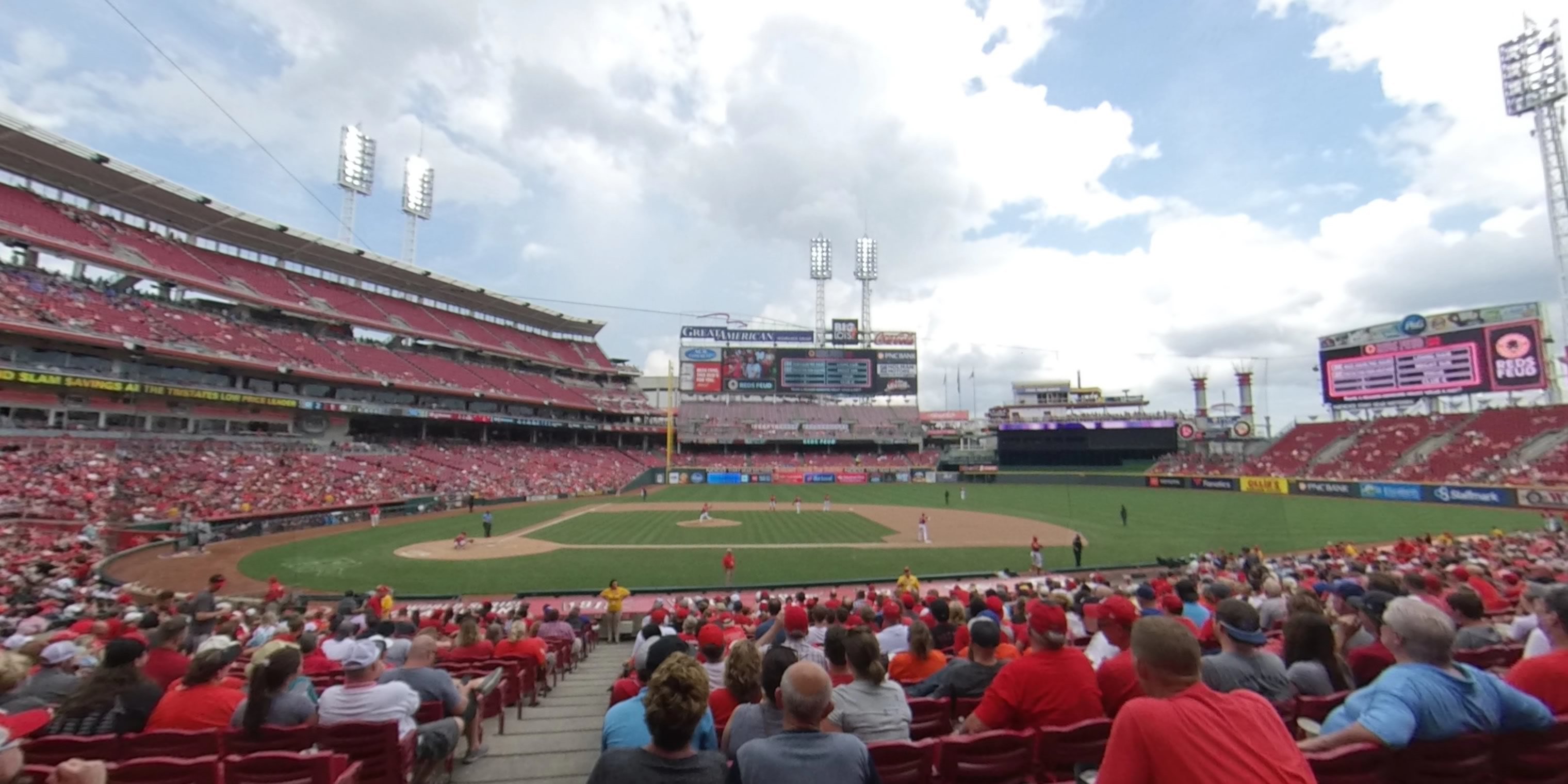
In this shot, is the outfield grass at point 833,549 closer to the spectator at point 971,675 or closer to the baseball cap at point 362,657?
the baseball cap at point 362,657

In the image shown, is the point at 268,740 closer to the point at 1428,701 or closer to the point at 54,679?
the point at 54,679

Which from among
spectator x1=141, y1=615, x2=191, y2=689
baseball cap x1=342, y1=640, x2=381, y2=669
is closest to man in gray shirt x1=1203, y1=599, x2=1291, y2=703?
baseball cap x1=342, y1=640, x2=381, y2=669

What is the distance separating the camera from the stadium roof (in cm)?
3559

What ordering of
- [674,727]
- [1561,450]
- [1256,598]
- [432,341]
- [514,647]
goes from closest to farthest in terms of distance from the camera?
[674,727]
[514,647]
[1256,598]
[1561,450]
[432,341]

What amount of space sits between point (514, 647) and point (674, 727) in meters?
7.32

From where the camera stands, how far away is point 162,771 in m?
3.95

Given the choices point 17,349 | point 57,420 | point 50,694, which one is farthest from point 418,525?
point 50,694

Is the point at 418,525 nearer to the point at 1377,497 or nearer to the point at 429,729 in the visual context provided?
the point at 429,729

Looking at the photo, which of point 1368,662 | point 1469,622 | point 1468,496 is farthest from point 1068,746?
point 1468,496

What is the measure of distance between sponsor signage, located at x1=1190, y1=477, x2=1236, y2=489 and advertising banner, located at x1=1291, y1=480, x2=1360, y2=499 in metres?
4.76

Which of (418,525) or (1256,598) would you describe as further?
(418,525)

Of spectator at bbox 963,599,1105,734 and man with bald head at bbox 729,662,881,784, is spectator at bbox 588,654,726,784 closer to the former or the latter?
man with bald head at bbox 729,662,881,784

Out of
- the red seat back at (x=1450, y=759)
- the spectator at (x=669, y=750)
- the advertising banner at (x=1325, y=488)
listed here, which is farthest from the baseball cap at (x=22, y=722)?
the advertising banner at (x=1325, y=488)

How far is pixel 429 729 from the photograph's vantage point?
5031 millimetres
